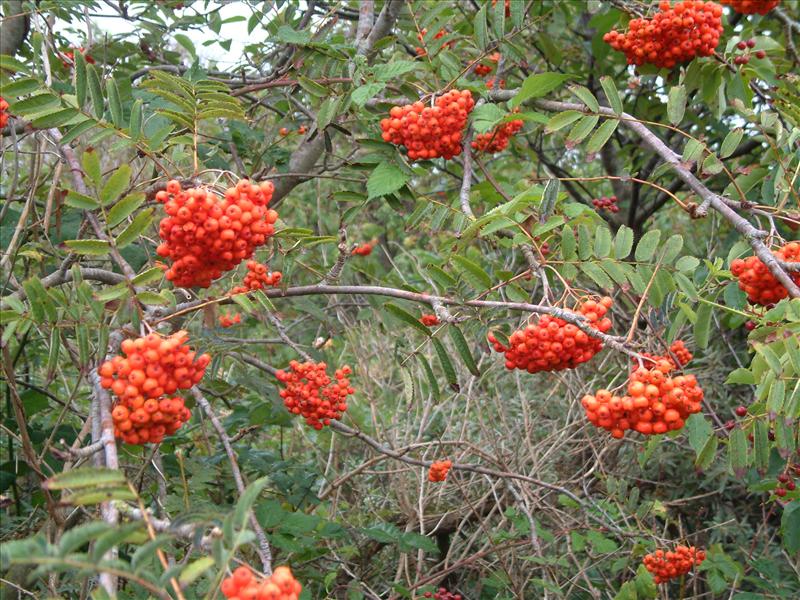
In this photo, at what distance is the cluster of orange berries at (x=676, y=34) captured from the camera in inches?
141

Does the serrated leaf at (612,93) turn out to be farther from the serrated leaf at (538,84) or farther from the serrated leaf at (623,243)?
the serrated leaf at (623,243)

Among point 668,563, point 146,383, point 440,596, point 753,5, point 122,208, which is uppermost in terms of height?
point 753,5

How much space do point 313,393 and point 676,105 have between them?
1951 mm

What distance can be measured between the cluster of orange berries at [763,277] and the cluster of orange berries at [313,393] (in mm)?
1522

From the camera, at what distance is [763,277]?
2549mm

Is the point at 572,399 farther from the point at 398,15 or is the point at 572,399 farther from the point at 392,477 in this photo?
the point at 398,15

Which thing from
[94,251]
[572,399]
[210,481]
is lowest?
[572,399]

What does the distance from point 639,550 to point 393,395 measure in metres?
2.43

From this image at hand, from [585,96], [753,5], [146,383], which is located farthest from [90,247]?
[753,5]

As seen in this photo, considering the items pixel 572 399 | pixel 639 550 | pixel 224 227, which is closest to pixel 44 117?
pixel 224 227

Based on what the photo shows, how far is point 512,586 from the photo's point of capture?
3.97 m

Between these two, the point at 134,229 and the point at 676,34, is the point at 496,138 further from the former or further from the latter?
the point at 134,229

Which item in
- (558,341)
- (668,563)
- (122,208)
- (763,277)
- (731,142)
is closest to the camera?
(122,208)

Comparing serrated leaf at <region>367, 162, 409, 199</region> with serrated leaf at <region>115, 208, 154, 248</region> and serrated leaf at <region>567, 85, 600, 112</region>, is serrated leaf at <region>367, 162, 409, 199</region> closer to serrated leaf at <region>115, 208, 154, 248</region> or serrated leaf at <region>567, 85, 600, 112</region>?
serrated leaf at <region>567, 85, 600, 112</region>
